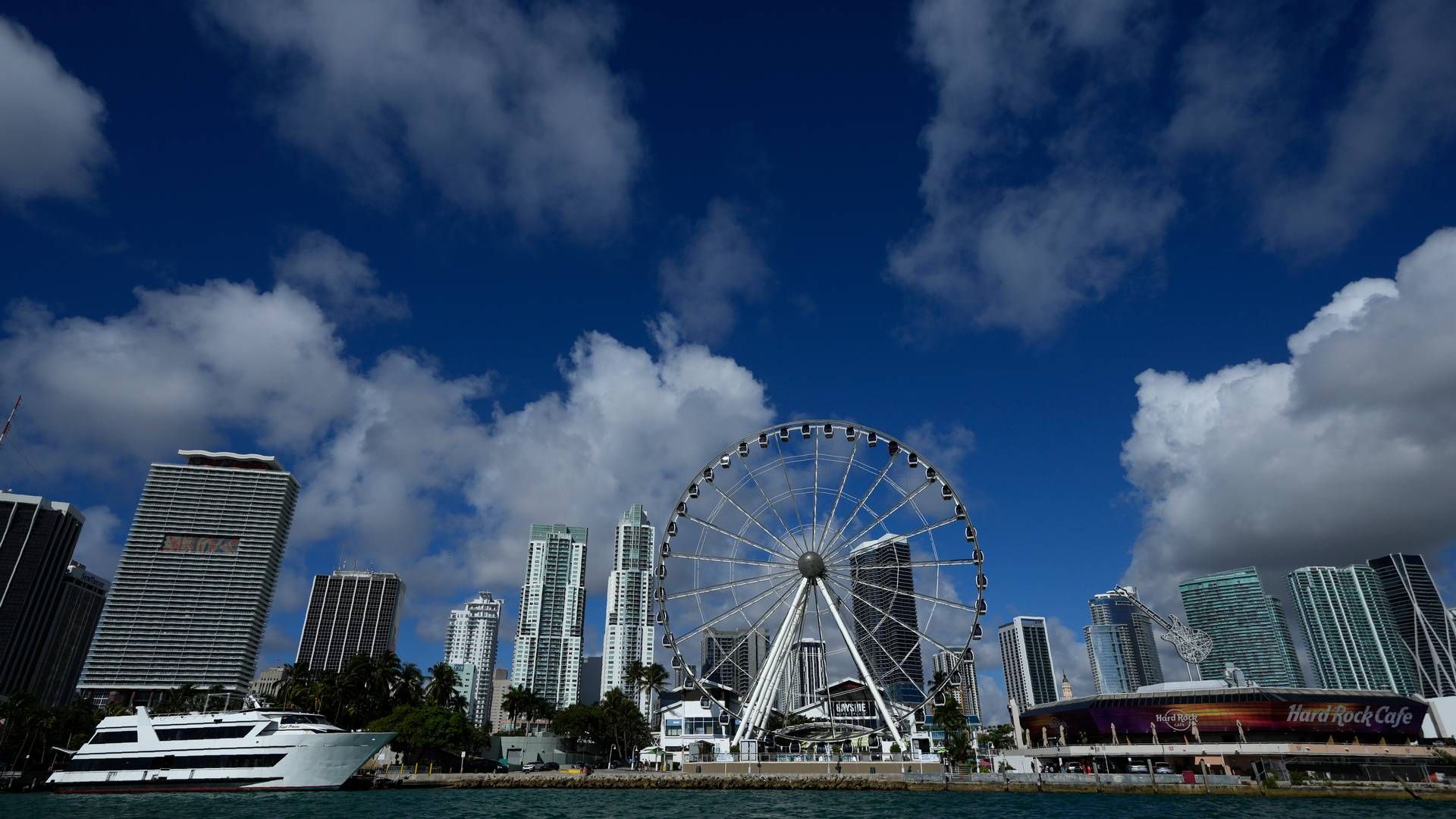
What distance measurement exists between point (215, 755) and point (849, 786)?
2053 inches

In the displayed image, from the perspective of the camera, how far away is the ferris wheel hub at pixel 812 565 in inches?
2530

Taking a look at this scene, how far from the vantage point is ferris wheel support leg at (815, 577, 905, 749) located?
207ft

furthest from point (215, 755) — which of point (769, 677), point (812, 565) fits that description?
point (812, 565)

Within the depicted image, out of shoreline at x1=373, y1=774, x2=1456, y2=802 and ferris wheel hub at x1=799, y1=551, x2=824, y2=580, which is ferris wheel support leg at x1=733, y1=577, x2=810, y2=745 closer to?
ferris wheel hub at x1=799, y1=551, x2=824, y2=580

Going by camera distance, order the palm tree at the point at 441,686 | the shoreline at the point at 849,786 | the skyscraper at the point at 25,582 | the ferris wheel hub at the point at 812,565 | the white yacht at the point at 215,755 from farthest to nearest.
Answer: the skyscraper at the point at 25,582 → the palm tree at the point at 441,686 → the white yacht at the point at 215,755 → the ferris wheel hub at the point at 812,565 → the shoreline at the point at 849,786

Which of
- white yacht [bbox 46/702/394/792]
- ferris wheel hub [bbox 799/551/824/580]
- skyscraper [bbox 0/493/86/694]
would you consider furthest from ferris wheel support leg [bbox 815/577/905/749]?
skyscraper [bbox 0/493/86/694]

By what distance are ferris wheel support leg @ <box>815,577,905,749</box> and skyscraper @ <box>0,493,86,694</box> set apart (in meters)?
209

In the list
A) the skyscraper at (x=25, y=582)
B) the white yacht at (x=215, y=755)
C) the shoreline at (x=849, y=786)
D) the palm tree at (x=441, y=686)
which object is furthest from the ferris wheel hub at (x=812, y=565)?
the skyscraper at (x=25, y=582)

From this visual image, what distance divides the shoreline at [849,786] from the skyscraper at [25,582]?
16698cm

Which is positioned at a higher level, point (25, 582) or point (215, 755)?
point (25, 582)

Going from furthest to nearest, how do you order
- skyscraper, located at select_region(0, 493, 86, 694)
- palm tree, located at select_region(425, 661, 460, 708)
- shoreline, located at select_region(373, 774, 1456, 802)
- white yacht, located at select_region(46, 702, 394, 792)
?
1. skyscraper, located at select_region(0, 493, 86, 694)
2. palm tree, located at select_region(425, 661, 460, 708)
3. white yacht, located at select_region(46, 702, 394, 792)
4. shoreline, located at select_region(373, 774, 1456, 802)

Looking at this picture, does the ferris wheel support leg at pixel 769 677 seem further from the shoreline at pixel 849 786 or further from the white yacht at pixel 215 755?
the white yacht at pixel 215 755

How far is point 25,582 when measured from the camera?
188m

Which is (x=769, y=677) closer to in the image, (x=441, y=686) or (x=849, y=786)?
(x=849, y=786)
